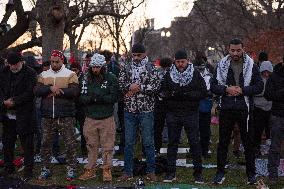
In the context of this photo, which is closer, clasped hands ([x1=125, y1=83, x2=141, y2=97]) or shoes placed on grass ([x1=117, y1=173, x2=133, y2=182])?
clasped hands ([x1=125, y1=83, x2=141, y2=97])

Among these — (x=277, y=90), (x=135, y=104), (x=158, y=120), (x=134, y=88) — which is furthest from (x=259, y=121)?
(x=134, y=88)

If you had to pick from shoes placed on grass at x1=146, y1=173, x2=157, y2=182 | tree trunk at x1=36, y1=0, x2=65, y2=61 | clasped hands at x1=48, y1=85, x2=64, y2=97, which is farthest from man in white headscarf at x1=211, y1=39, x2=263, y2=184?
tree trunk at x1=36, y1=0, x2=65, y2=61

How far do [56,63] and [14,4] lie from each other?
8834mm

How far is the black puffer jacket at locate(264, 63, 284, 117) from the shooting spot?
331 inches

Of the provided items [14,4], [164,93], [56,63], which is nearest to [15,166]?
[56,63]

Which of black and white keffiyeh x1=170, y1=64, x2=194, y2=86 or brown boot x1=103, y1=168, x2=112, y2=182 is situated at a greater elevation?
black and white keffiyeh x1=170, y1=64, x2=194, y2=86

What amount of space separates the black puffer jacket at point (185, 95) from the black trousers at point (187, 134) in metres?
0.11

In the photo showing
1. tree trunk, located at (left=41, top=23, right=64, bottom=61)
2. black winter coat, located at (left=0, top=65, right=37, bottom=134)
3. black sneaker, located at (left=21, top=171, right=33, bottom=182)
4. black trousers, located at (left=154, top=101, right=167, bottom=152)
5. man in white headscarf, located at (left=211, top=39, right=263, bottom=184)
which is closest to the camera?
man in white headscarf, located at (left=211, top=39, right=263, bottom=184)

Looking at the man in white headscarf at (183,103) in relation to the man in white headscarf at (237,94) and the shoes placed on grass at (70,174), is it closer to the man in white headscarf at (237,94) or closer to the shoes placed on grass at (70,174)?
the man in white headscarf at (237,94)

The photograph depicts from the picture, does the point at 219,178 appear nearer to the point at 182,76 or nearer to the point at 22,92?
the point at 182,76

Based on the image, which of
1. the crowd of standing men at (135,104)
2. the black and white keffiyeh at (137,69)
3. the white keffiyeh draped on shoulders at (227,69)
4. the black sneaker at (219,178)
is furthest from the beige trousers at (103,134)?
the white keffiyeh draped on shoulders at (227,69)

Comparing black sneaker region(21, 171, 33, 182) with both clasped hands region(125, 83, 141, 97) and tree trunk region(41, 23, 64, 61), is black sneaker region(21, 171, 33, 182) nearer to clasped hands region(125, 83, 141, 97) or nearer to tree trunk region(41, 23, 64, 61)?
clasped hands region(125, 83, 141, 97)

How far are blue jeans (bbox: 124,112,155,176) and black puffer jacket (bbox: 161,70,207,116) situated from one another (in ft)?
1.46

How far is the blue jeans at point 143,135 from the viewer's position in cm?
899
